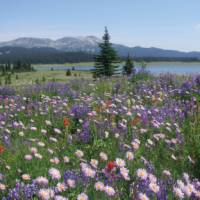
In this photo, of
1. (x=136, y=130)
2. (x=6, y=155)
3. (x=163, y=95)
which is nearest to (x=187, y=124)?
(x=136, y=130)

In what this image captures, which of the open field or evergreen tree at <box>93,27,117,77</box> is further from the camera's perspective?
evergreen tree at <box>93,27,117,77</box>

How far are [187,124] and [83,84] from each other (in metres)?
5.88

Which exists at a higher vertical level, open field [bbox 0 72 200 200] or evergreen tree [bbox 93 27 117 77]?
open field [bbox 0 72 200 200]

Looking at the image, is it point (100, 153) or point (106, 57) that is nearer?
point (100, 153)

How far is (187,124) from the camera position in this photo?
668 centimetres

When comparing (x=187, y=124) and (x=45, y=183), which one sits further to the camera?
(x=187, y=124)

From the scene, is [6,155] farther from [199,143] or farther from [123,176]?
[199,143]

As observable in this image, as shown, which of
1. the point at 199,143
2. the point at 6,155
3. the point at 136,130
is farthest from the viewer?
the point at 136,130

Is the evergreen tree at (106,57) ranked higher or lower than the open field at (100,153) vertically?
lower

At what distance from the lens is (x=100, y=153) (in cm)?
436

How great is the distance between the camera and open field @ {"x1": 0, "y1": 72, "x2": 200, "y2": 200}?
3.33 m

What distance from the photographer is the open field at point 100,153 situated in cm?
333

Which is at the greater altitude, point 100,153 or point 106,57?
point 100,153

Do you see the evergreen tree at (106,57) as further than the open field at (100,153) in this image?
Yes
